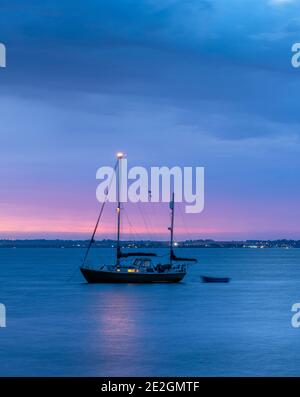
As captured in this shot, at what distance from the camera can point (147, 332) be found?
5294 centimetres

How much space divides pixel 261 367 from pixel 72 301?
3792 centimetres

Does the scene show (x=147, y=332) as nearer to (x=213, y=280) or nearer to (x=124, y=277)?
(x=124, y=277)

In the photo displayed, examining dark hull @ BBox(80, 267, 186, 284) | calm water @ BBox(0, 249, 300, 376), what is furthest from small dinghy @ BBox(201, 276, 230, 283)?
dark hull @ BBox(80, 267, 186, 284)

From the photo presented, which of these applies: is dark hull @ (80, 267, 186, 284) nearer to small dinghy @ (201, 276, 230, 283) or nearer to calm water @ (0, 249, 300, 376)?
calm water @ (0, 249, 300, 376)

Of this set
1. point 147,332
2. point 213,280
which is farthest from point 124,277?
point 147,332

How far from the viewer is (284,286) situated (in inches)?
Result: 4193

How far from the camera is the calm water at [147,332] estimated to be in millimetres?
39906

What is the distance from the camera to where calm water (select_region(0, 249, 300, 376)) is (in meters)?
39.9

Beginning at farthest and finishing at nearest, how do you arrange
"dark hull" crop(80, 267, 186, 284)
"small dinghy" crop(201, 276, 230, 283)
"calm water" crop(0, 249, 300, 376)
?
"small dinghy" crop(201, 276, 230, 283) → "dark hull" crop(80, 267, 186, 284) → "calm water" crop(0, 249, 300, 376)

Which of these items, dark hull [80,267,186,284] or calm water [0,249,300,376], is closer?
calm water [0,249,300,376]

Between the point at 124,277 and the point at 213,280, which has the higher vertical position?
the point at 213,280

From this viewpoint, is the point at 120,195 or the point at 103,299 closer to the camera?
the point at 103,299

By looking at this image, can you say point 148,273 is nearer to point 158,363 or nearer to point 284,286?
point 284,286

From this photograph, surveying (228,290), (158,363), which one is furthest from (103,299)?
(158,363)
